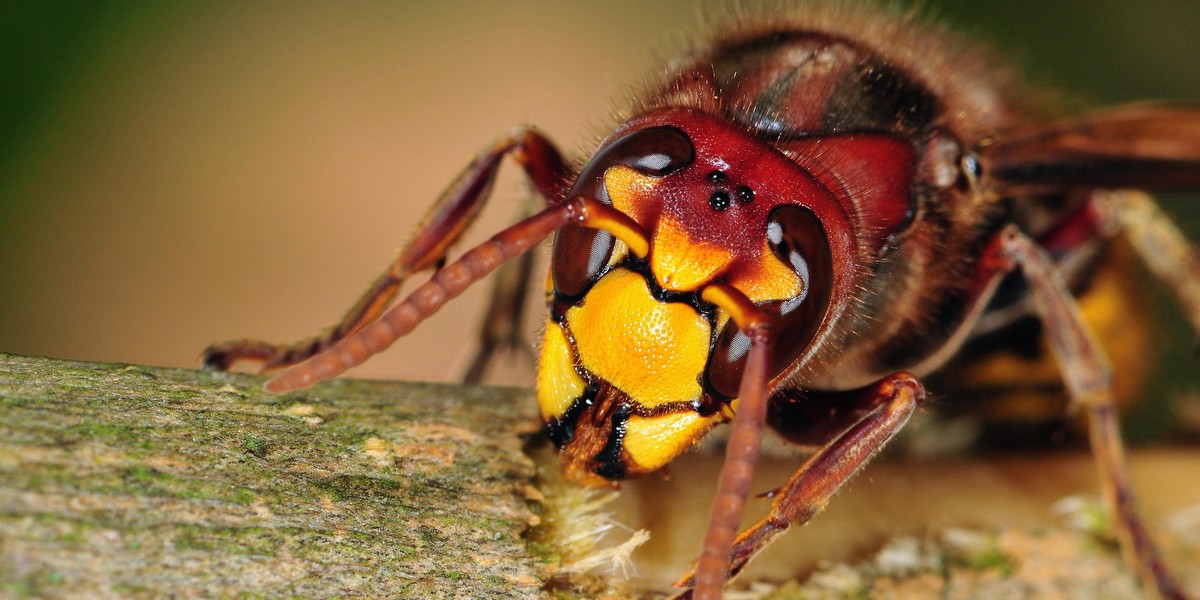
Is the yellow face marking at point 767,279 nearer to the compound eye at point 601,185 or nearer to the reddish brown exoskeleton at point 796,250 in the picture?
the reddish brown exoskeleton at point 796,250

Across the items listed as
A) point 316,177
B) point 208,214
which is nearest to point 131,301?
point 208,214

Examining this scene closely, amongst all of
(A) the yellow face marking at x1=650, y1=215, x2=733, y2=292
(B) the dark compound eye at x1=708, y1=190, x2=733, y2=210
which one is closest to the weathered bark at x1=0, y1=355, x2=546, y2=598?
(A) the yellow face marking at x1=650, y1=215, x2=733, y2=292

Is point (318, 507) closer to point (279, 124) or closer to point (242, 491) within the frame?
point (242, 491)

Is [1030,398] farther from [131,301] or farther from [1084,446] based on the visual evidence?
[131,301]

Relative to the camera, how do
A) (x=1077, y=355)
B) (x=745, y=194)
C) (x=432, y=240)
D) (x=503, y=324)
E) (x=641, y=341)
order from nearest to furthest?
(x=641, y=341) → (x=745, y=194) → (x=432, y=240) → (x=1077, y=355) → (x=503, y=324)

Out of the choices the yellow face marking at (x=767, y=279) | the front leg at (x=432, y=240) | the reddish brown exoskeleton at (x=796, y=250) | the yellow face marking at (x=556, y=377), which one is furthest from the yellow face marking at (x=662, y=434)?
the front leg at (x=432, y=240)

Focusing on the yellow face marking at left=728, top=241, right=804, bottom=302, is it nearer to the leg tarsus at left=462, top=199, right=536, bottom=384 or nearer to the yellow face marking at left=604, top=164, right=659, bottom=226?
the yellow face marking at left=604, top=164, right=659, bottom=226

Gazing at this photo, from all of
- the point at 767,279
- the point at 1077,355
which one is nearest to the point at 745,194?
the point at 767,279
